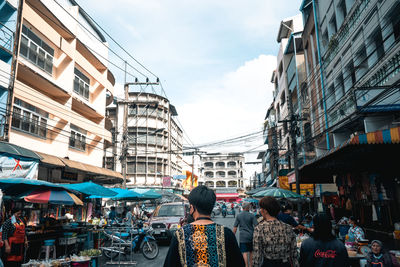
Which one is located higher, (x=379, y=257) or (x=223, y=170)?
(x=223, y=170)

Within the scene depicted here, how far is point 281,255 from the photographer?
409cm

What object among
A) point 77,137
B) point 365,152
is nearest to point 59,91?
point 77,137

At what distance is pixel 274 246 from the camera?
413 cm

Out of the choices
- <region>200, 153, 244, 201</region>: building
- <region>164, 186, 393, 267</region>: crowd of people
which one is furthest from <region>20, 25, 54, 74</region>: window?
<region>200, 153, 244, 201</region>: building

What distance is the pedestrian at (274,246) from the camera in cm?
409

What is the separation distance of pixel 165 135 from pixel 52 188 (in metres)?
43.2

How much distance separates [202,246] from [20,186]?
9.15 meters

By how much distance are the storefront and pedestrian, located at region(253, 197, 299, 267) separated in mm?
3635

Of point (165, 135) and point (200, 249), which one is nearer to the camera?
point (200, 249)

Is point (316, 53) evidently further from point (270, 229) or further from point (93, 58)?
point (270, 229)

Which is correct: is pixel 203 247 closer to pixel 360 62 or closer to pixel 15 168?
pixel 15 168

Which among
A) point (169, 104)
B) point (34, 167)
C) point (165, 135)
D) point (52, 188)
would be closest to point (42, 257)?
point (52, 188)

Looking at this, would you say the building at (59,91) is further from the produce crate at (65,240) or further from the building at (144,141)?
the building at (144,141)

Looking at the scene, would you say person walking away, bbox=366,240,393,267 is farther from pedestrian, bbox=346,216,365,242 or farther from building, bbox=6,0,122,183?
building, bbox=6,0,122,183
